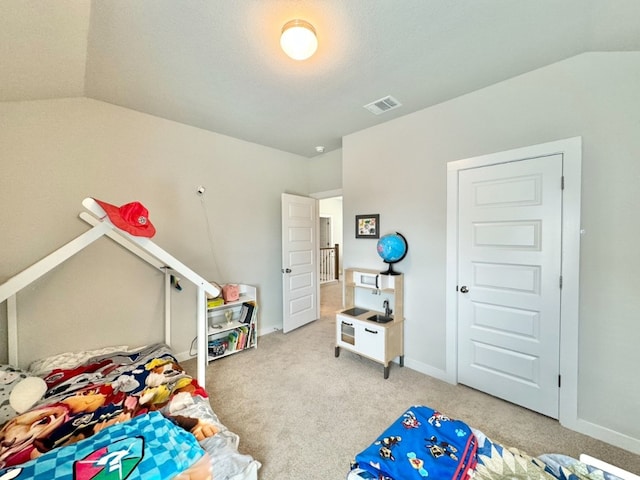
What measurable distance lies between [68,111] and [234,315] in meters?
2.76

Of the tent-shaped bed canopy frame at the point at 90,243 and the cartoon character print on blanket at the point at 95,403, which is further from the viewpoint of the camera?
the tent-shaped bed canopy frame at the point at 90,243

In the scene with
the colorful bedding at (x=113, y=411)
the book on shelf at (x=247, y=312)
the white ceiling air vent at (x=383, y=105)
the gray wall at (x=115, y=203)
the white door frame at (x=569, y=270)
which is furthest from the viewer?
the book on shelf at (x=247, y=312)

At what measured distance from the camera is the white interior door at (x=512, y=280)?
79.5 inches

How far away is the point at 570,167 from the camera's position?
1912mm

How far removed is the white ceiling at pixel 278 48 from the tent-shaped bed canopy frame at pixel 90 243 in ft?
3.61

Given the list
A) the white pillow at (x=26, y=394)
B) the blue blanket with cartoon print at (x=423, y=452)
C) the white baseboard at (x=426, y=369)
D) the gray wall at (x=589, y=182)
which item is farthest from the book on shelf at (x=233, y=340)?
the blue blanket with cartoon print at (x=423, y=452)

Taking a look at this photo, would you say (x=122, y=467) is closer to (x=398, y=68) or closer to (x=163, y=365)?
(x=163, y=365)

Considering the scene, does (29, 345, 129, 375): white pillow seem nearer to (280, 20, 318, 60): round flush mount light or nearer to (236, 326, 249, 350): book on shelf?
(236, 326, 249, 350): book on shelf

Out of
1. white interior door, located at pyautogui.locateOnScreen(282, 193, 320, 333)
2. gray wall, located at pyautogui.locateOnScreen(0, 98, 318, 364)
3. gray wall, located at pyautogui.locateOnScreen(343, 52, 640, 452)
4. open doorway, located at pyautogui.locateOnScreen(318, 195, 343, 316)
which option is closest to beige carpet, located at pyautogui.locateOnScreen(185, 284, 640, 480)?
gray wall, located at pyautogui.locateOnScreen(343, 52, 640, 452)

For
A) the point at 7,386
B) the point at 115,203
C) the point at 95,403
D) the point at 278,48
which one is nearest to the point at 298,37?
the point at 278,48

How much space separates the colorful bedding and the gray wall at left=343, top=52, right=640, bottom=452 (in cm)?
219

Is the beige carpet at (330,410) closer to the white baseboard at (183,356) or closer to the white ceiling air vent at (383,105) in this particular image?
the white baseboard at (183,356)

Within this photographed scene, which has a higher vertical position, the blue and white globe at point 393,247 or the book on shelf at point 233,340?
the blue and white globe at point 393,247

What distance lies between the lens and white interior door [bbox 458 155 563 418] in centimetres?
202
